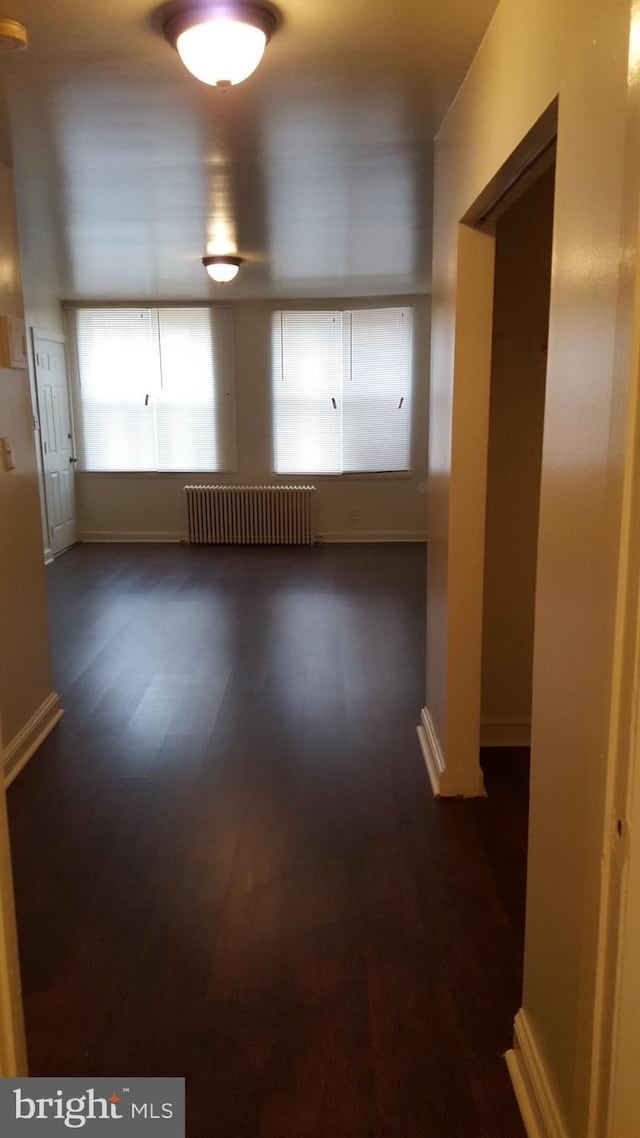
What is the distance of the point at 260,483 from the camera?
9.23 m

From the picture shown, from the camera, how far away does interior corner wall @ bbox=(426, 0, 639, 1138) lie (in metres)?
1.30

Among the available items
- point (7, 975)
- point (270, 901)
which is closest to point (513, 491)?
point (270, 901)

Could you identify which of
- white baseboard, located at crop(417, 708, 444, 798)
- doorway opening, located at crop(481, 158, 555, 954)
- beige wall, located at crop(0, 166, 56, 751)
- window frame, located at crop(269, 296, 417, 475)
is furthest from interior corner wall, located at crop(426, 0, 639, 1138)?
window frame, located at crop(269, 296, 417, 475)

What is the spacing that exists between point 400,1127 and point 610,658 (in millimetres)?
1258

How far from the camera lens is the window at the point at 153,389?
888cm

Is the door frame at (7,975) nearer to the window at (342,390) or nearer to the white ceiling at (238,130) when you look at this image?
the white ceiling at (238,130)

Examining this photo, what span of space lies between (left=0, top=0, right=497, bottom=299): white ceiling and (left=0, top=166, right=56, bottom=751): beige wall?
46 centimetres

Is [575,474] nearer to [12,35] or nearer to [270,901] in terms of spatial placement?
[270,901]

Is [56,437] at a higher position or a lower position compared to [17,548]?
higher

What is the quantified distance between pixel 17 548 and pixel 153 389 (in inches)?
219

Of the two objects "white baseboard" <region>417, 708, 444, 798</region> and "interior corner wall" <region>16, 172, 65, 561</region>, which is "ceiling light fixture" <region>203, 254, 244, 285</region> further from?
"white baseboard" <region>417, 708, 444, 798</region>

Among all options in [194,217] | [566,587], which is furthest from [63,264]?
[566,587]

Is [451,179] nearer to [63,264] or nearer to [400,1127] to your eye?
[400,1127]

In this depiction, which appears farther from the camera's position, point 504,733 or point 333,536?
point 333,536
